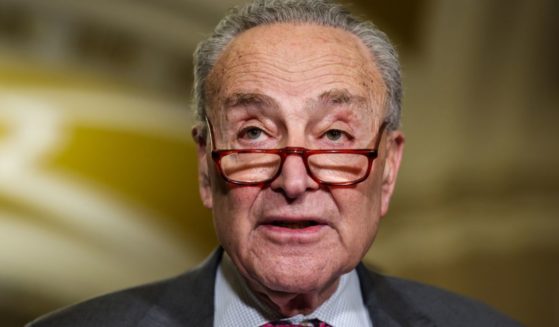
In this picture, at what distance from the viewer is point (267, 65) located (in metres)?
1.74

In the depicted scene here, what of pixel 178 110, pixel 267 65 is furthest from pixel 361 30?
pixel 178 110

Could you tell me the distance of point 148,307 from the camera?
1915 millimetres

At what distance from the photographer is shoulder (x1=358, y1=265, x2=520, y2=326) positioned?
6.63 feet

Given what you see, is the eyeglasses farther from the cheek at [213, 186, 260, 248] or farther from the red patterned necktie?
the red patterned necktie

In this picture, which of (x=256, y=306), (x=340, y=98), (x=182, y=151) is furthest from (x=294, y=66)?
(x=182, y=151)

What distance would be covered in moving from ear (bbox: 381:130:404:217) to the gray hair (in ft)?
0.10

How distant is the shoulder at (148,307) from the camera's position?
1.88 meters

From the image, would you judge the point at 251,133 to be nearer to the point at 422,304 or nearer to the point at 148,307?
the point at 148,307

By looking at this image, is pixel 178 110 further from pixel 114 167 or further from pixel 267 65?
pixel 267 65

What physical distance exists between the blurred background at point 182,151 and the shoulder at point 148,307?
1.22m

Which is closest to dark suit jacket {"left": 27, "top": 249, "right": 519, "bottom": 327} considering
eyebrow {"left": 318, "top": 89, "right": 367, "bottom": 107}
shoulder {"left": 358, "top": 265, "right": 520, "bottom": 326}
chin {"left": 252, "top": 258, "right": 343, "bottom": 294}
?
shoulder {"left": 358, "top": 265, "right": 520, "bottom": 326}

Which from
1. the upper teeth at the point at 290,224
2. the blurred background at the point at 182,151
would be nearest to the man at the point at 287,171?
the upper teeth at the point at 290,224

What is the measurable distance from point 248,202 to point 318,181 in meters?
0.16

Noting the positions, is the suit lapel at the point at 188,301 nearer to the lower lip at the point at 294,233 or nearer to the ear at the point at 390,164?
the lower lip at the point at 294,233
